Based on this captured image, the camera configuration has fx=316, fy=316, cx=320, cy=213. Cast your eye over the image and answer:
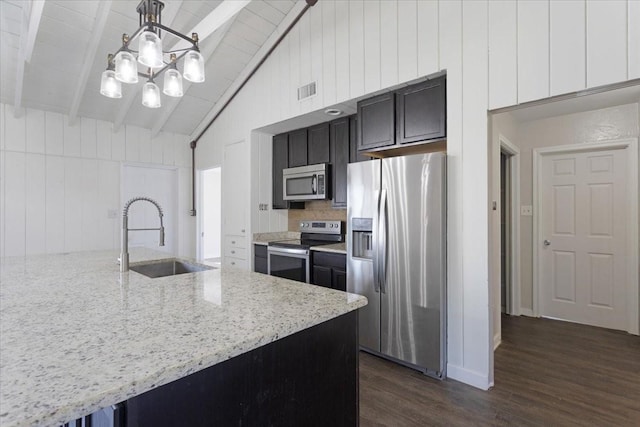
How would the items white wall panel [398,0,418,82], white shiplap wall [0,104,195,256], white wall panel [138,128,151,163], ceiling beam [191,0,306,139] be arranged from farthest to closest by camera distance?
1. white wall panel [138,128,151,163]
2. white shiplap wall [0,104,195,256]
3. ceiling beam [191,0,306,139]
4. white wall panel [398,0,418,82]

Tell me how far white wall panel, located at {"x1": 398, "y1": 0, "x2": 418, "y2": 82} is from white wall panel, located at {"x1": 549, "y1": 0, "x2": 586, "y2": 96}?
2.99 feet

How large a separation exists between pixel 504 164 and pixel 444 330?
2.54 metres

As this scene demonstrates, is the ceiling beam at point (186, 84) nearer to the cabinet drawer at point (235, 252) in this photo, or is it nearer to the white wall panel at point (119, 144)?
the white wall panel at point (119, 144)

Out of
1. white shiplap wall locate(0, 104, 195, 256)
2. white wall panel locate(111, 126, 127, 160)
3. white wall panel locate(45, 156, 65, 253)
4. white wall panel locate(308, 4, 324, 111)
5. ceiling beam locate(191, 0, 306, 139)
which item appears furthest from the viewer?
white wall panel locate(111, 126, 127, 160)

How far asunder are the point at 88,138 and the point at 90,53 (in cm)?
148

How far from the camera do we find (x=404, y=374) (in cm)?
247

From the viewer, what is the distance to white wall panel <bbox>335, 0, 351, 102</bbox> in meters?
3.09

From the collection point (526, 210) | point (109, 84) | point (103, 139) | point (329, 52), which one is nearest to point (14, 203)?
point (103, 139)

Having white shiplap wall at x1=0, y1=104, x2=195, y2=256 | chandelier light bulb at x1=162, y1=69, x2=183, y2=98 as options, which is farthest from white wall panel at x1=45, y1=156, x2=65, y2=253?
chandelier light bulb at x1=162, y1=69, x2=183, y2=98

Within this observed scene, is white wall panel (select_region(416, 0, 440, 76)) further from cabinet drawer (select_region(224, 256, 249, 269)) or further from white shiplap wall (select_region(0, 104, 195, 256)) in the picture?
white shiplap wall (select_region(0, 104, 195, 256))

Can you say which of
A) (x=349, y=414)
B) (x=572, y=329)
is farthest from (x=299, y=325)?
(x=572, y=329)

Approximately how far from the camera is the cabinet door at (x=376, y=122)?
2824 mm

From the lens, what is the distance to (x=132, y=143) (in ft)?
15.7

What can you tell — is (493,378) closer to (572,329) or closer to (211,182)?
(572,329)
